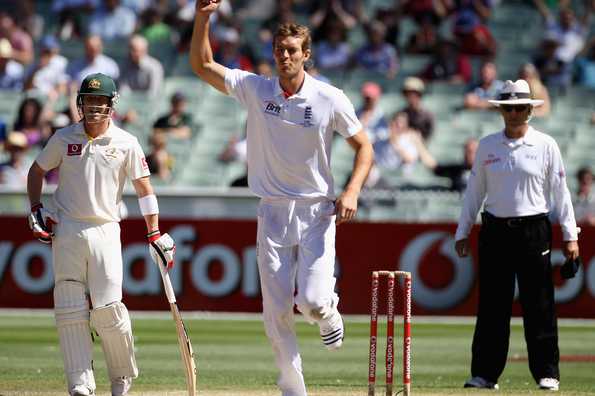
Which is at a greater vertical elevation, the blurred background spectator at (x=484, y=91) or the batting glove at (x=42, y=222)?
the blurred background spectator at (x=484, y=91)

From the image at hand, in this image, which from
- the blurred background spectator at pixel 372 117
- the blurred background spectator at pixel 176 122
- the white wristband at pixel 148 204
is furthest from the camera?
the blurred background spectator at pixel 176 122

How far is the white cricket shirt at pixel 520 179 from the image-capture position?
10.3 m

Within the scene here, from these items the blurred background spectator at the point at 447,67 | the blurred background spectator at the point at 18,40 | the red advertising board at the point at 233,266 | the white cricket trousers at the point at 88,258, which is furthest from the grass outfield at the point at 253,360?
the blurred background spectator at the point at 18,40

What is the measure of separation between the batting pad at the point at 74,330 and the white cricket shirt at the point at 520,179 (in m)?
2.89

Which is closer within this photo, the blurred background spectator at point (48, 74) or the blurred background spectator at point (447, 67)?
the blurred background spectator at point (447, 67)

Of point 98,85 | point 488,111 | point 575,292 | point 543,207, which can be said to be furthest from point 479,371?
point 488,111

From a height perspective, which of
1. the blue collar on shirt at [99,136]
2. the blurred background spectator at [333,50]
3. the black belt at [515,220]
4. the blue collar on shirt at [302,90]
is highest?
the blurred background spectator at [333,50]

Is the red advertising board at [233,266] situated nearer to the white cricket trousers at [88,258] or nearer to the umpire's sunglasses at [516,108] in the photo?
the umpire's sunglasses at [516,108]

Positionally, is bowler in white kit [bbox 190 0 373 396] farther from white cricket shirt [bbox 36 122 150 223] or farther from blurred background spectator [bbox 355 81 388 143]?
blurred background spectator [bbox 355 81 388 143]

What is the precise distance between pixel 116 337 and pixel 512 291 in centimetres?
297

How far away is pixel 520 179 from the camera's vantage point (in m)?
10.3

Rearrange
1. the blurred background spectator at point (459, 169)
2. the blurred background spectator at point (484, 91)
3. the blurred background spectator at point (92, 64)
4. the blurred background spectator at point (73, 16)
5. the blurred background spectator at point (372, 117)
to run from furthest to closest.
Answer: the blurred background spectator at point (73, 16) < the blurred background spectator at point (92, 64) < the blurred background spectator at point (484, 91) < the blurred background spectator at point (372, 117) < the blurred background spectator at point (459, 169)

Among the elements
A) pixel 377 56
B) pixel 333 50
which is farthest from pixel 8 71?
pixel 377 56

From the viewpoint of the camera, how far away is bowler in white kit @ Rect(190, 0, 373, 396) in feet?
27.9
